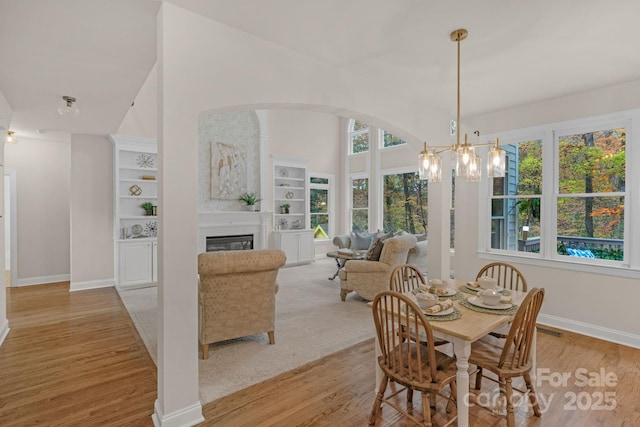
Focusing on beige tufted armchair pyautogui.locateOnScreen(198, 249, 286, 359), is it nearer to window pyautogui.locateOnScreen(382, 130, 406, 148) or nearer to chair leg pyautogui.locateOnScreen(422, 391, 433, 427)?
chair leg pyautogui.locateOnScreen(422, 391, 433, 427)

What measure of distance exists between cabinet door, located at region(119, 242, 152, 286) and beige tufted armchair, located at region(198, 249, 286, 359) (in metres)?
3.20

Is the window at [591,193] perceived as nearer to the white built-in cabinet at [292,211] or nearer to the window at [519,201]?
the window at [519,201]

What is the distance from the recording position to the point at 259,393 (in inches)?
97.8

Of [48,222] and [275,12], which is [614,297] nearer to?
[275,12]

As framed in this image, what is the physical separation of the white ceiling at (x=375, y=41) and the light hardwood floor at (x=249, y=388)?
9.03 feet

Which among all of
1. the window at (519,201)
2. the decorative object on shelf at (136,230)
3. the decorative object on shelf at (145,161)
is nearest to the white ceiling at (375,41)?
the window at (519,201)

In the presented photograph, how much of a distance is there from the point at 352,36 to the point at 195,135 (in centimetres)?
145

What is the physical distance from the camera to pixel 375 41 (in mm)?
2619

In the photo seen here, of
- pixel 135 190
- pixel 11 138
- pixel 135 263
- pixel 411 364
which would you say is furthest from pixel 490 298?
pixel 11 138

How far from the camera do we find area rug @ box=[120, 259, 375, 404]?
8.98 feet

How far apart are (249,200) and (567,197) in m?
5.65

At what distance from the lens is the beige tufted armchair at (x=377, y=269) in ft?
14.6

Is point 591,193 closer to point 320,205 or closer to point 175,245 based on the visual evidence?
point 175,245

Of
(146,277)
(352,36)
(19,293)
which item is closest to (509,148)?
(352,36)
